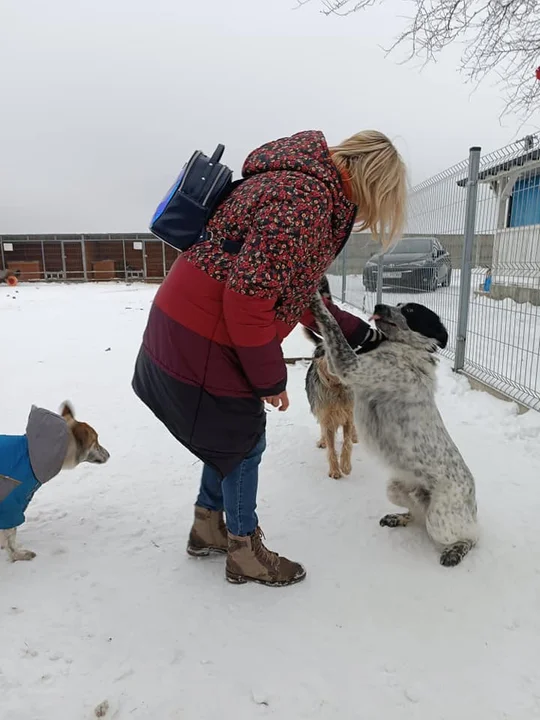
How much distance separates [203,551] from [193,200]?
1628mm

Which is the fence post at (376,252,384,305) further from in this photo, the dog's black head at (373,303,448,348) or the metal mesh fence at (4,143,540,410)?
the dog's black head at (373,303,448,348)

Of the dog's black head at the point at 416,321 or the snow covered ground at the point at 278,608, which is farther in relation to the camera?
the dog's black head at the point at 416,321

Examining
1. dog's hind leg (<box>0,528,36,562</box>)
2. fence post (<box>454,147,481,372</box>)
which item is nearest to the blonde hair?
dog's hind leg (<box>0,528,36,562</box>)

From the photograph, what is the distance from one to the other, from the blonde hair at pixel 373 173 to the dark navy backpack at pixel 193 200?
416 mm

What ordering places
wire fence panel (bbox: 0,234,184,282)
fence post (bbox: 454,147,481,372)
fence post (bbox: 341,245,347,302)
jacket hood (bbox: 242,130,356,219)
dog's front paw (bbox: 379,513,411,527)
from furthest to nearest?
wire fence panel (bbox: 0,234,184,282)
fence post (bbox: 341,245,347,302)
fence post (bbox: 454,147,481,372)
dog's front paw (bbox: 379,513,411,527)
jacket hood (bbox: 242,130,356,219)

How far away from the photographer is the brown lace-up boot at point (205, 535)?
7.48ft

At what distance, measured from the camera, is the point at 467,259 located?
15.5ft

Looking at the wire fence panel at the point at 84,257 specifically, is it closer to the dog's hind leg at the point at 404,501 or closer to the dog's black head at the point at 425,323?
the dog's black head at the point at 425,323

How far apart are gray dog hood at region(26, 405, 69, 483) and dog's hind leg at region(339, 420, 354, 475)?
179cm

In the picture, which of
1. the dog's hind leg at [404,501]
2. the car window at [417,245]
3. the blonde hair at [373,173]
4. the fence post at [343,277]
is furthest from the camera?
the fence post at [343,277]

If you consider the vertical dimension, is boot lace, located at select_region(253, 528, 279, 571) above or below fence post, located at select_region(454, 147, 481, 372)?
below

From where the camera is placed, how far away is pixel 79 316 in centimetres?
1003

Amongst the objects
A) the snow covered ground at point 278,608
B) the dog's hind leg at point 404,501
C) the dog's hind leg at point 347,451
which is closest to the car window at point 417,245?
the snow covered ground at point 278,608

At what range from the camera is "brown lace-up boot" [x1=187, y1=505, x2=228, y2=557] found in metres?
2.28
